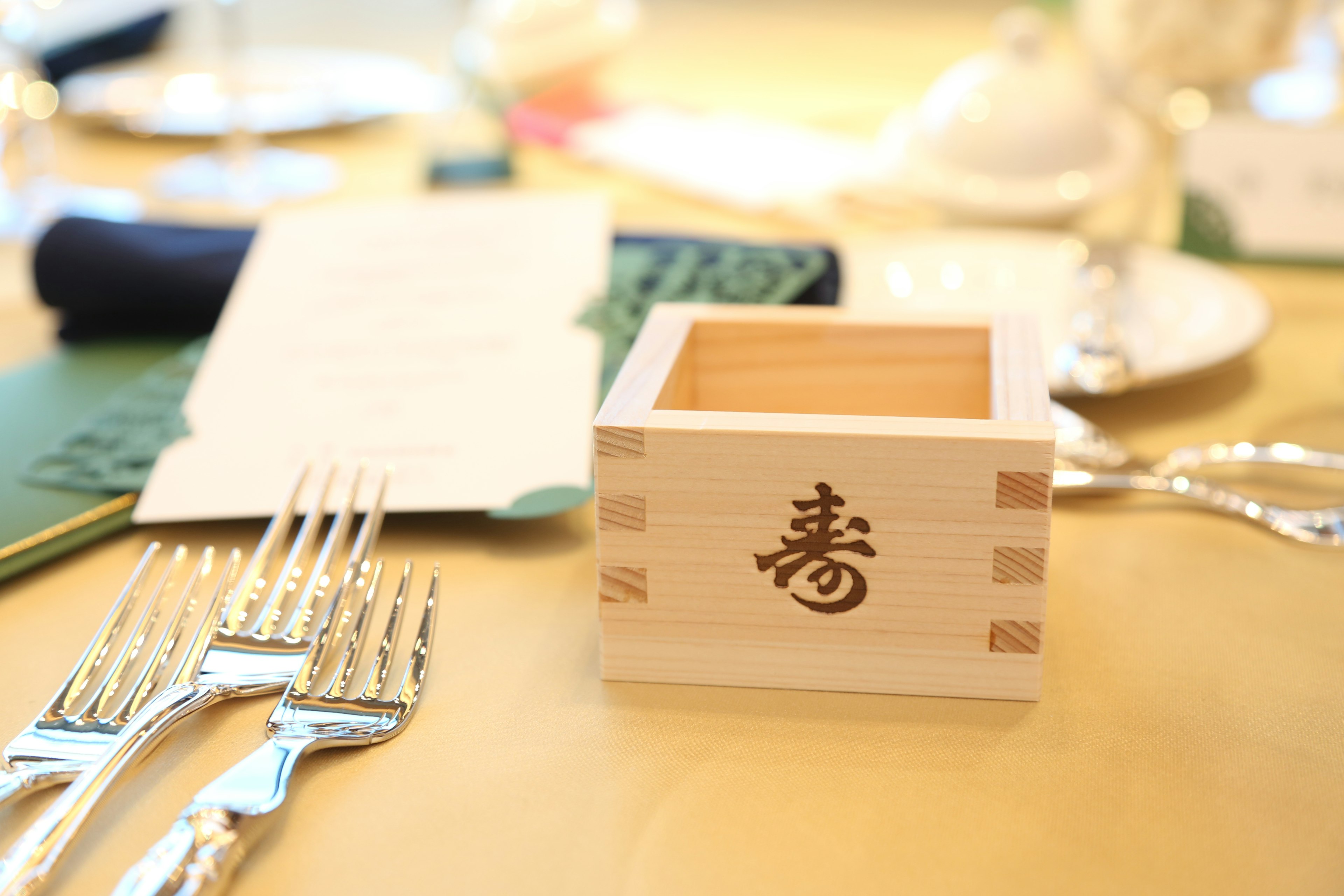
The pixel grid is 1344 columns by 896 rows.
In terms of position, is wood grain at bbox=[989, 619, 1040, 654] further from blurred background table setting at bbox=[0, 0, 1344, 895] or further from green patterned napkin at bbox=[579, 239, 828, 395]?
green patterned napkin at bbox=[579, 239, 828, 395]

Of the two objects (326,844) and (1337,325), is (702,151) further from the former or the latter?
(326,844)

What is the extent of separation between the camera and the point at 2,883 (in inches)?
10.7

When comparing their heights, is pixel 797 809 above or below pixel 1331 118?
below

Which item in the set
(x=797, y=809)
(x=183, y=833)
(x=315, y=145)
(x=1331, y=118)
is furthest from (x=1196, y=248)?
(x=315, y=145)

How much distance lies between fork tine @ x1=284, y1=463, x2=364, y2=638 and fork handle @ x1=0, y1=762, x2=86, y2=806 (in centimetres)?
8

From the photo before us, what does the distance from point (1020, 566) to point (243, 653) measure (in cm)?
26

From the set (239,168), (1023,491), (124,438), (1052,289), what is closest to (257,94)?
(239,168)

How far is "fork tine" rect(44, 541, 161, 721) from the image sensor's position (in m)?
0.35

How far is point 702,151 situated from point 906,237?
356mm

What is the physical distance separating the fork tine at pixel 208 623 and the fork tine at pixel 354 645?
0.15 feet

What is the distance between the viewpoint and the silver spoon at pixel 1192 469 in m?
0.46

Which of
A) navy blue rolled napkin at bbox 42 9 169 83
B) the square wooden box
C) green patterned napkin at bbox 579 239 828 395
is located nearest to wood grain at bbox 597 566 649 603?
the square wooden box

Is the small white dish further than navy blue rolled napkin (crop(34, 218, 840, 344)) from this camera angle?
Yes

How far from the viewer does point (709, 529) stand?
0.35 metres
